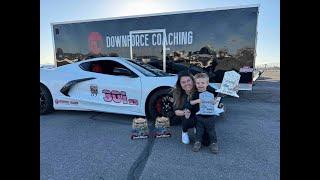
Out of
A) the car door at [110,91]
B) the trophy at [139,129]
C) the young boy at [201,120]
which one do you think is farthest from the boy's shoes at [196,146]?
the car door at [110,91]

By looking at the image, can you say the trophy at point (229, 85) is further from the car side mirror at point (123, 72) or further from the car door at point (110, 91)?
the car side mirror at point (123, 72)

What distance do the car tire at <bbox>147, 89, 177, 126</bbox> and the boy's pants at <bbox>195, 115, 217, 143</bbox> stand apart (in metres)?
1.04

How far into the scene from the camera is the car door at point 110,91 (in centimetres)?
502

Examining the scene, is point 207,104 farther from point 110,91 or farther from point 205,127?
point 110,91

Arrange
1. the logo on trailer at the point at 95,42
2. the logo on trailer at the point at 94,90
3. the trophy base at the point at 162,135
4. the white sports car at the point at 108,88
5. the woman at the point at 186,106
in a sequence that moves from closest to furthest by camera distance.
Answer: the woman at the point at 186,106 < the trophy base at the point at 162,135 < the white sports car at the point at 108,88 < the logo on trailer at the point at 94,90 < the logo on trailer at the point at 95,42

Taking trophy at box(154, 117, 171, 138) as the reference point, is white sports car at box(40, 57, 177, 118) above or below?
above

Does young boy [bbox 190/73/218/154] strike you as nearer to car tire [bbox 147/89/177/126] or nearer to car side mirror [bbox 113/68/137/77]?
car tire [bbox 147/89/177/126]

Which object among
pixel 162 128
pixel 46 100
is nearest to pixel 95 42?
pixel 46 100

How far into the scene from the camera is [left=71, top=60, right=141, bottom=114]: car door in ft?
16.5

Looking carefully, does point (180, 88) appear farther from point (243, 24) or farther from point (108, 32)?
point (108, 32)

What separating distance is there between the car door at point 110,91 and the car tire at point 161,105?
0.27 m

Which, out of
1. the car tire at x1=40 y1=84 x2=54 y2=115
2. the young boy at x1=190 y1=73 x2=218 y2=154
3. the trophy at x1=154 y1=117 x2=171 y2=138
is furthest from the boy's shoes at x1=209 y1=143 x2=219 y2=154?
the car tire at x1=40 y1=84 x2=54 y2=115

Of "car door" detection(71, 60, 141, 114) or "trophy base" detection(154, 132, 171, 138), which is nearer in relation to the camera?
"trophy base" detection(154, 132, 171, 138)
